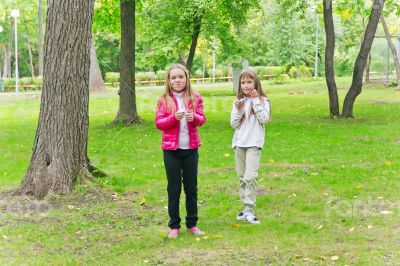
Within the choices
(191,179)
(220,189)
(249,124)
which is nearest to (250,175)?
(249,124)

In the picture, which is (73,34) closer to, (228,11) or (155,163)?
(155,163)

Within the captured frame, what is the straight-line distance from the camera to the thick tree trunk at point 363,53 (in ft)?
55.8

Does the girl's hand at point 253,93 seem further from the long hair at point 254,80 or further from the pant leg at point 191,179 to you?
the pant leg at point 191,179

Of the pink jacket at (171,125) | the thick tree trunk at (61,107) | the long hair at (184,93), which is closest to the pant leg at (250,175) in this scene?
the pink jacket at (171,125)

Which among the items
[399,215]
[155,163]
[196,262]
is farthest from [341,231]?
[155,163]

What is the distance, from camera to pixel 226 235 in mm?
5977

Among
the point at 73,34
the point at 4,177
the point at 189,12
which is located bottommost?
the point at 4,177

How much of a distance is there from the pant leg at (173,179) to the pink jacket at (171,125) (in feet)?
0.38

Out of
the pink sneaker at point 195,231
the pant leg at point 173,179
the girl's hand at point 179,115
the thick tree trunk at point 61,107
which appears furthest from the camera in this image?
the thick tree trunk at point 61,107

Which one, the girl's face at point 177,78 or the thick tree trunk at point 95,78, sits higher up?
the girl's face at point 177,78

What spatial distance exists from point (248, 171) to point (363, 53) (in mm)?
12130

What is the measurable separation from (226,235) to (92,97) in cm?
2085

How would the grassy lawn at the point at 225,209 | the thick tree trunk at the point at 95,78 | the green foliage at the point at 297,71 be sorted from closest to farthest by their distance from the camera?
the grassy lawn at the point at 225,209, the green foliage at the point at 297,71, the thick tree trunk at the point at 95,78

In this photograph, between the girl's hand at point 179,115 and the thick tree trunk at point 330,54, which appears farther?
the thick tree trunk at point 330,54
